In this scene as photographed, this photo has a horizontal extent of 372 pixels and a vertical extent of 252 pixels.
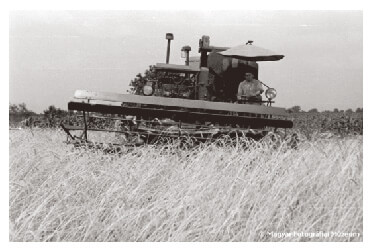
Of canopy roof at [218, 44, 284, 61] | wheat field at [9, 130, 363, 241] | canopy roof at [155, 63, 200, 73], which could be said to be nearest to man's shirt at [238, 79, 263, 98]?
canopy roof at [218, 44, 284, 61]

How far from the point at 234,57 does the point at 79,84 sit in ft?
8.86

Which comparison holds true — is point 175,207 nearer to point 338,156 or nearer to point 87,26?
point 338,156

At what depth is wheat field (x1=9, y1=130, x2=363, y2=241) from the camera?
3.03 metres

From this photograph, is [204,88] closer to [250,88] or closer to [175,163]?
[250,88]

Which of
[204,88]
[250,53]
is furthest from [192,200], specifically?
[204,88]

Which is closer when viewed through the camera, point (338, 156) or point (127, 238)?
point (127, 238)

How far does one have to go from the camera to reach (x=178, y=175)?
12.7 feet

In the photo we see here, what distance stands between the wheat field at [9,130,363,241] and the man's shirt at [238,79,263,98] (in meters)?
2.50

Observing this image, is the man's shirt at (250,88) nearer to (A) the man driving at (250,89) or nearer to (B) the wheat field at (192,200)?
(A) the man driving at (250,89)

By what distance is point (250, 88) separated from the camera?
21.4 feet

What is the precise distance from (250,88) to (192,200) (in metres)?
3.61

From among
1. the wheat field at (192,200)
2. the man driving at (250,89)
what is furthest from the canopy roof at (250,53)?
the wheat field at (192,200)

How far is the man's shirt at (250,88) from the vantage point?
21.2 ft

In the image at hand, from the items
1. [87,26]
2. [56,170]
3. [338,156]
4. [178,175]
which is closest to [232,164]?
[178,175]
